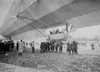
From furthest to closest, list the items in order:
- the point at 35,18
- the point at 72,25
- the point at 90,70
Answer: the point at 35,18, the point at 72,25, the point at 90,70

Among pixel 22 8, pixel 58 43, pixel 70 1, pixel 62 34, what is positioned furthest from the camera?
pixel 58 43

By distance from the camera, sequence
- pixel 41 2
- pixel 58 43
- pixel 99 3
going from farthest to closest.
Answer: pixel 58 43
pixel 41 2
pixel 99 3

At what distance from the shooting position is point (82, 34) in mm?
6031

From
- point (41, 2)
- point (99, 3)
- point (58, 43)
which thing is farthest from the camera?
point (58, 43)

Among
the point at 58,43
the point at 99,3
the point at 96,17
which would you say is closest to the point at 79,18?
the point at 96,17

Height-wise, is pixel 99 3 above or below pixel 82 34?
above

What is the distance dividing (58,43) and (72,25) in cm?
420

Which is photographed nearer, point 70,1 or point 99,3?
point 99,3

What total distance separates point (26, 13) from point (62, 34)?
381cm

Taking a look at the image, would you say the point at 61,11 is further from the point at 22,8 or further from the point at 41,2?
the point at 22,8

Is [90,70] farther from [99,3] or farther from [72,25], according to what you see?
[72,25]

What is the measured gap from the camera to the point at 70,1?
16.4 feet

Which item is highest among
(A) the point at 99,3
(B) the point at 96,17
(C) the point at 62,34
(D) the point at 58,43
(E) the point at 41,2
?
(E) the point at 41,2

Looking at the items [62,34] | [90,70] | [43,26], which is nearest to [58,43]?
[62,34]
